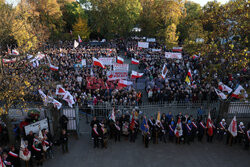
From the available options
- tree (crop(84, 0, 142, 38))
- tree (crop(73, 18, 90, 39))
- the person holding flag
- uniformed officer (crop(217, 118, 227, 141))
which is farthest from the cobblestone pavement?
tree (crop(73, 18, 90, 39))

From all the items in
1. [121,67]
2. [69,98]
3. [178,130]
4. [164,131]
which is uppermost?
[121,67]

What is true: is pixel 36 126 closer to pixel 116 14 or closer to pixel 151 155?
pixel 151 155

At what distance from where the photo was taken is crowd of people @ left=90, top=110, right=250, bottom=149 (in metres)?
11.1

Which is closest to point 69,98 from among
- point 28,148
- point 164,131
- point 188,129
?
point 28,148

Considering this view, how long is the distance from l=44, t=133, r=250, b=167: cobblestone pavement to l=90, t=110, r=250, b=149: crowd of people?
37cm

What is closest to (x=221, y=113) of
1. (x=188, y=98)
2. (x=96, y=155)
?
(x=188, y=98)

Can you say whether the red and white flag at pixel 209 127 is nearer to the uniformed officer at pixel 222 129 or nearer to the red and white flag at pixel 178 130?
the uniformed officer at pixel 222 129

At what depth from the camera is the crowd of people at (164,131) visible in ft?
36.4

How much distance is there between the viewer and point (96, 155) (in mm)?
10703

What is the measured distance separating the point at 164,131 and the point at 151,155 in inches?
62.8

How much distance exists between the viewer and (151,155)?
35.1 feet

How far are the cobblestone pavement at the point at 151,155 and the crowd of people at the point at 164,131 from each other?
370 mm

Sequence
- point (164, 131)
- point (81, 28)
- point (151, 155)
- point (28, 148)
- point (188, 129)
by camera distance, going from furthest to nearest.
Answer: point (81, 28) < point (164, 131) < point (188, 129) < point (151, 155) < point (28, 148)

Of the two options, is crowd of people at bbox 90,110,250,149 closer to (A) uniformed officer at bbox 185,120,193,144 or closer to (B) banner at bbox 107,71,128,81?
(A) uniformed officer at bbox 185,120,193,144
